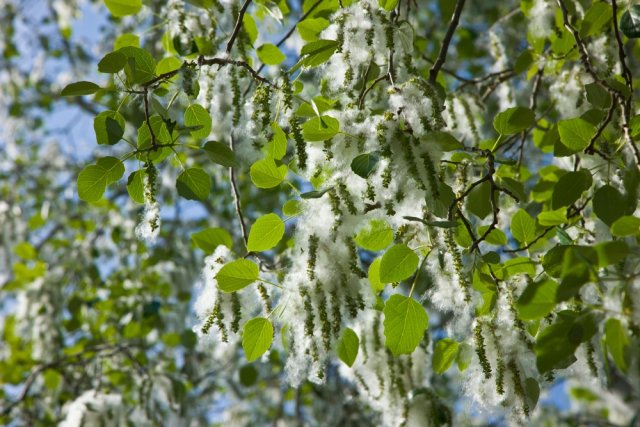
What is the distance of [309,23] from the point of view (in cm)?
159

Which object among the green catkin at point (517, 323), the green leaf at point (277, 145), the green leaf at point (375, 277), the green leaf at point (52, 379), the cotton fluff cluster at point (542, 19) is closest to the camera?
the green catkin at point (517, 323)

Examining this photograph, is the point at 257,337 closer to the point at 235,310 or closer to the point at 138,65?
the point at 235,310

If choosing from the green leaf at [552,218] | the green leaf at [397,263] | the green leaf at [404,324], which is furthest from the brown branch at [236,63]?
the green leaf at [552,218]

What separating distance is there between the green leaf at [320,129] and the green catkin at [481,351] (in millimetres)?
533

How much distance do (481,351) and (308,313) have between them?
369mm

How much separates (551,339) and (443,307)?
476mm

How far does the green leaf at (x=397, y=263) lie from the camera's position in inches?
53.4

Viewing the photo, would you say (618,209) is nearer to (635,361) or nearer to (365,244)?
(635,361)

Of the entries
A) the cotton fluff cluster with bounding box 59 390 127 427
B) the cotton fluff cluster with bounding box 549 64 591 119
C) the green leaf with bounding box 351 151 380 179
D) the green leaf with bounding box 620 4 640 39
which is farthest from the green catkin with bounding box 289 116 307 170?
the cotton fluff cluster with bounding box 59 390 127 427

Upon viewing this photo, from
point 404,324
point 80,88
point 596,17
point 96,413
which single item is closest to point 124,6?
point 80,88

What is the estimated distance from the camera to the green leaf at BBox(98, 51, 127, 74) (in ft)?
4.13

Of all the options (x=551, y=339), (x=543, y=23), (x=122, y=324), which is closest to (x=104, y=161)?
(x=551, y=339)

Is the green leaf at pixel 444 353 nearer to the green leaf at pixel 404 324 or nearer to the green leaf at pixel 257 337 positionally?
the green leaf at pixel 404 324

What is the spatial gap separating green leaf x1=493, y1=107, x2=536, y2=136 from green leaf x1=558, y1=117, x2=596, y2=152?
7 cm
